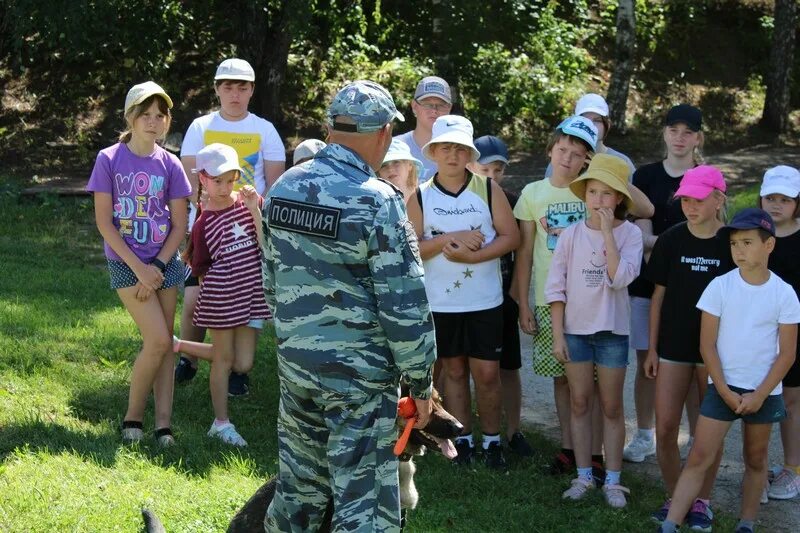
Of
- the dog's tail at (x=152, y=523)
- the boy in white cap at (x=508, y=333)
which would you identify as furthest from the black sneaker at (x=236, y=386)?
the dog's tail at (x=152, y=523)

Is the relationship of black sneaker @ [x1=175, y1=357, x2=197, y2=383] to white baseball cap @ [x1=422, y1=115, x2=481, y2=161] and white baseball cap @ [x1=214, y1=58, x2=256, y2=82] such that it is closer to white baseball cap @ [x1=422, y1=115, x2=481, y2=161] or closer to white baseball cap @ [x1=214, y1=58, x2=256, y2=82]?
white baseball cap @ [x1=214, y1=58, x2=256, y2=82]

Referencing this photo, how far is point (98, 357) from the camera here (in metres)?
7.51

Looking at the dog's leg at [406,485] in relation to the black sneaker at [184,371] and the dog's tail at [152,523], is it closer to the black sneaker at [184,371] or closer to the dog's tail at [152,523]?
the dog's tail at [152,523]

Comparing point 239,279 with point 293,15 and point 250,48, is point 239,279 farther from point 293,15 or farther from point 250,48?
point 250,48

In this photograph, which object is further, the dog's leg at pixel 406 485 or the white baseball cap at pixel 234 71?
the white baseball cap at pixel 234 71

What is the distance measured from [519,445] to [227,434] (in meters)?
1.73

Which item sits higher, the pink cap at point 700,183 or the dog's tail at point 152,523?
the pink cap at point 700,183

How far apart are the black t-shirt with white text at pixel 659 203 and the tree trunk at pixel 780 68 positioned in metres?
13.0

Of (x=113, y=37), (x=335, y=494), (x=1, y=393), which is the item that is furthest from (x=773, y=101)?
(x=335, y=494)

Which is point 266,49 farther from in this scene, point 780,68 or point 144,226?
point 144,226

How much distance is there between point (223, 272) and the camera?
6414mm

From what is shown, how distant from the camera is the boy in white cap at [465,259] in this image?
6.05m

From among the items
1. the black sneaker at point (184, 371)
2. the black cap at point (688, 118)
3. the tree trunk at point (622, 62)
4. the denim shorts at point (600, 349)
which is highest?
the tree trunk at point (622, 62)

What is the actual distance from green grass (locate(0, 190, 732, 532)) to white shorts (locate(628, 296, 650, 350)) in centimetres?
77
